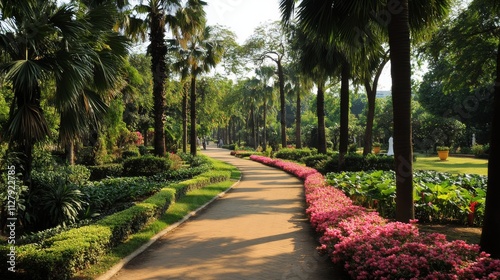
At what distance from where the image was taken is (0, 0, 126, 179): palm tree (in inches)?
281

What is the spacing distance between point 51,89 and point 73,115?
5.42 metres

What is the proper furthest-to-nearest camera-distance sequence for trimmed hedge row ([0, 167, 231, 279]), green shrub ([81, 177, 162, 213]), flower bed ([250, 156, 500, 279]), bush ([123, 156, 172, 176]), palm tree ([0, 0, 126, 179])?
bush ([123, 156, 172, 176]) < green shrub ([81, 177, 162, 213]) < palm tree ([0, 0, 126, 179]) < trimmed hedge row ([0, 167, 231, 279]) < flower bed ([250, 156, 500, 279])

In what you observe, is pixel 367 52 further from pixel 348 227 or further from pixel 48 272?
pixel 48 272

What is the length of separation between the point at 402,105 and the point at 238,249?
3877mm

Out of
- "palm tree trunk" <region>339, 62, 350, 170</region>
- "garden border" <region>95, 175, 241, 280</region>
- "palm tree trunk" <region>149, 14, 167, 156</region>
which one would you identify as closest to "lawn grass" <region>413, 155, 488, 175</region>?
"palm tree trunk" <region>339, 62, 350, 170</region>

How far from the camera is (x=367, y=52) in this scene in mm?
9719

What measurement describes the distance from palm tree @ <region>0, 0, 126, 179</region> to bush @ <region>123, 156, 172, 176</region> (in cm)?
888

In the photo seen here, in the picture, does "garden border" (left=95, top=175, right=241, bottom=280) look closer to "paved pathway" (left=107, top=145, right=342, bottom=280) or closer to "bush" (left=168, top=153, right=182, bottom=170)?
"paved pathway" (left=107, top=145, right=342, bottom=280)

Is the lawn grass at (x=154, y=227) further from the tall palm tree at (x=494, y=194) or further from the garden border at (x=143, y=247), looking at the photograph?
the tall palm tree at (x=494, y=194)

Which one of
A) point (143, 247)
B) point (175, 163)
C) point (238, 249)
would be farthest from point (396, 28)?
point (175, 163)

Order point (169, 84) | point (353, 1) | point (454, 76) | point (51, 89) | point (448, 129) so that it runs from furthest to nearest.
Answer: point (448, 129), point (169, 84), point (454, 76), point (51, 89), point (353, 1)

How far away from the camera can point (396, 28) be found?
6559 millimetres

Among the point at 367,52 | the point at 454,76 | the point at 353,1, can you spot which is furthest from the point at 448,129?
the point at 353,1

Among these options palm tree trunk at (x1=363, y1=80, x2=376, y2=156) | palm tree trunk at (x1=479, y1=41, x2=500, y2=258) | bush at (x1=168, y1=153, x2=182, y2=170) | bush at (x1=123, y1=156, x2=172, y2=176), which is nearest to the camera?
palm tree trunk at (x1=479, y1=41, x2=500, y2=258)
